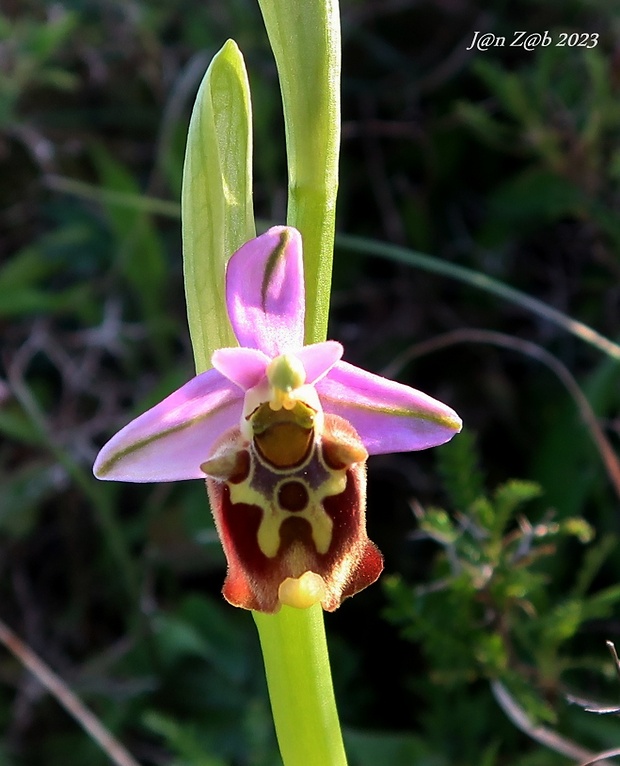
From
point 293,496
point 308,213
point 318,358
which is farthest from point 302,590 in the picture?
point 308,213

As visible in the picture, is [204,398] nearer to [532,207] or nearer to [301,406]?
[301,406]

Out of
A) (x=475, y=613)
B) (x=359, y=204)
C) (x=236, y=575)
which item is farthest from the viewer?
(x=359, y=204)

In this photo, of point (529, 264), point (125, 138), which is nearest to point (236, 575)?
point (529, 264)

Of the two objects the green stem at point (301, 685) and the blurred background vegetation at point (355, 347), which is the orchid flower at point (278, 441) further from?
the blurred background vegetation at point (355, 347)

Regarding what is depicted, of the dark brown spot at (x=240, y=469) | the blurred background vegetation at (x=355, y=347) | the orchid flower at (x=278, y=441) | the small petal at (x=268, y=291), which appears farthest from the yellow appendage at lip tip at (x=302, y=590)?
the blurred background vegetation at (x=355, y=347)

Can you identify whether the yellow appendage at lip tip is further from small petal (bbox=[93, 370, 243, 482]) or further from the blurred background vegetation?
the blurred background vegetation

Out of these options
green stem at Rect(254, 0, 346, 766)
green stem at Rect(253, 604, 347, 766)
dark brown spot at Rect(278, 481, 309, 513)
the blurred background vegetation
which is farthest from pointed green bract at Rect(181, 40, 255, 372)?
the blurred background vegetation

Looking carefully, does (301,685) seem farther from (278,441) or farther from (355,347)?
(355,347)
